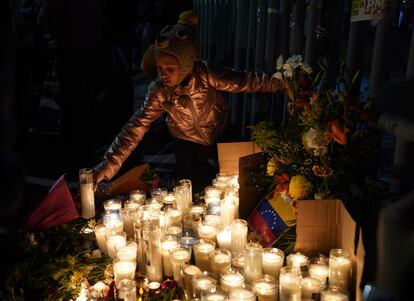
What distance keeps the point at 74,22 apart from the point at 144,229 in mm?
3581

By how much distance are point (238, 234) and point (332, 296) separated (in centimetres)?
70

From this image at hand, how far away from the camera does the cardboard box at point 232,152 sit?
3.04 m

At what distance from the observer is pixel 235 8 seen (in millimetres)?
5918

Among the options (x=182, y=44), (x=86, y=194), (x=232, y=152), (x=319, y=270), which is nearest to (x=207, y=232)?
(x=319, y=270)

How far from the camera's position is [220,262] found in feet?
6.96

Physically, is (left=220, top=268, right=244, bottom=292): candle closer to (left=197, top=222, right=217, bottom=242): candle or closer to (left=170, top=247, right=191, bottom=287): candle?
(left=170, top=247, right=191, bottom=287): candle

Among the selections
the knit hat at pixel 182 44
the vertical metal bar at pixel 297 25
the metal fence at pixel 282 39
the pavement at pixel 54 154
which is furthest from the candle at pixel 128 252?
the vertical metal bar at pixel 297 25

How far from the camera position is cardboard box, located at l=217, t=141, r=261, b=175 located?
9.99 ft

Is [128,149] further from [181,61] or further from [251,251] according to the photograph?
[251,251]

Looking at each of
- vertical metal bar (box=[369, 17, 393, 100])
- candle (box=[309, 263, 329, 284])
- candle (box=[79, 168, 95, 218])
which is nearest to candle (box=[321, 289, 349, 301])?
candle (box=[309, 263, 329, 284])

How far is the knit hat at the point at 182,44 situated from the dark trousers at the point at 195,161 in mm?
780

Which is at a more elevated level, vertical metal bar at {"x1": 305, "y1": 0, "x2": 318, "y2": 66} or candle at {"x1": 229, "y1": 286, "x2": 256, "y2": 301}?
vertical metal bar at {"x1": 305, "y1": 0, "x2": 318, "y2": 66}

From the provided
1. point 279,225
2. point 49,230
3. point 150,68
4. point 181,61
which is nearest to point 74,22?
point 150,68

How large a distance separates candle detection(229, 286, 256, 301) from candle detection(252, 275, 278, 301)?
0.06m
